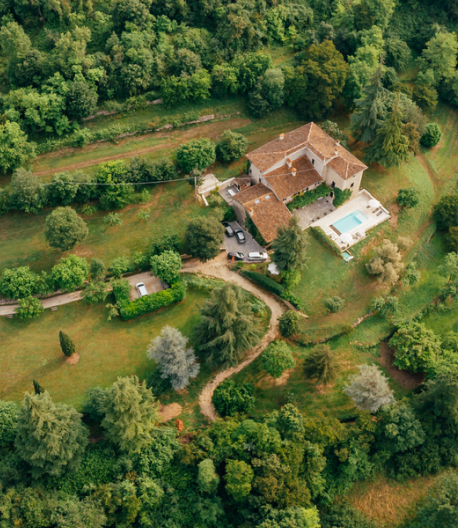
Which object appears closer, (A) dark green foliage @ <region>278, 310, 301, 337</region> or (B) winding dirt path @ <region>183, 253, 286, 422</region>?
(B) winding dirt path @ <region>183, 253, 286, 422</region>

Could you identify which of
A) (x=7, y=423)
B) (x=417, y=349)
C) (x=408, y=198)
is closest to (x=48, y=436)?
(x=7, y=423)

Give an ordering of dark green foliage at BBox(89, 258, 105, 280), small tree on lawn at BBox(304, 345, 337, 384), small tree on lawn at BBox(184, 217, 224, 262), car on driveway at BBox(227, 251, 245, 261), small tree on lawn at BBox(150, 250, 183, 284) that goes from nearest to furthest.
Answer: small tree on lawn at BBox(304, 345, 337, 384) < small tree on lawn at BBox(150, 250, 183, 284) < dark green foliage at BBox(89, 258, 105, 280) < small tree on lawn at BBox(184, 217, 224, 262) < car on driveway at BBox(227, 251, 245, 261)

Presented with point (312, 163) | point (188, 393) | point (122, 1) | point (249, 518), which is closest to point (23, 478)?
point (188, 393)

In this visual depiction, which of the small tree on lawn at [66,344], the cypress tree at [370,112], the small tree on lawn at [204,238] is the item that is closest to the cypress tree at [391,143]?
the cypress tree at [370,112]

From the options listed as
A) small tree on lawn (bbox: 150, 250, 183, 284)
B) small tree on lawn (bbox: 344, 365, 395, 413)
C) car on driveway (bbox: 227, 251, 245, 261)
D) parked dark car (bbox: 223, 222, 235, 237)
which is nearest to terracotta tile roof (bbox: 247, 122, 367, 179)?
parked dark car (bbox: 223, 222, 235, 237)

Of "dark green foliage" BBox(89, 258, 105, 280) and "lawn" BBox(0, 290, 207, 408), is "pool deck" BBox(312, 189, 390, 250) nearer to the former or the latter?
"lawn" BBox(0, 290, 207, 408)

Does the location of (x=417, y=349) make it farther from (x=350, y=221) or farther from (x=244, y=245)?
(x=244, y=245)

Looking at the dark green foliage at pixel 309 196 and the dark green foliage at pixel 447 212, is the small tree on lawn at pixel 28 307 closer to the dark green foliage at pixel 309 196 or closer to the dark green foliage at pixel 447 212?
the dark green foliage at pixel 309 196
